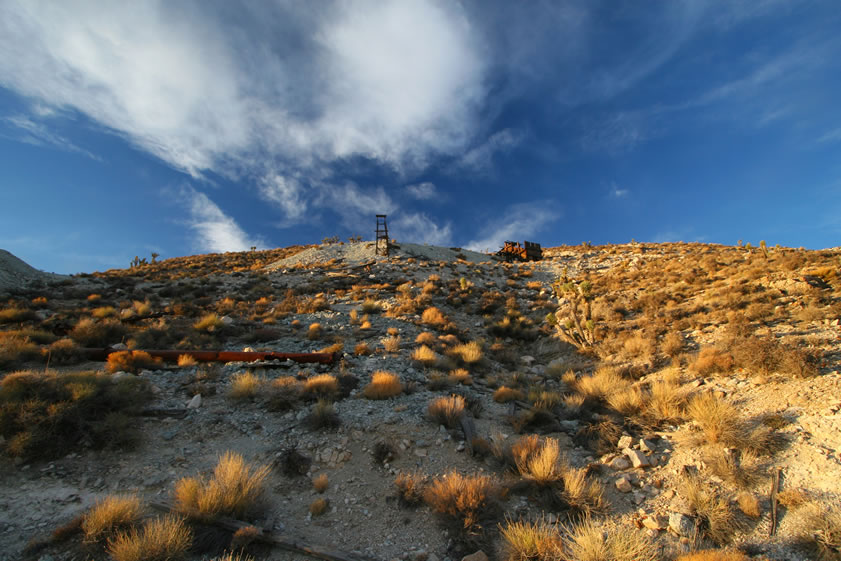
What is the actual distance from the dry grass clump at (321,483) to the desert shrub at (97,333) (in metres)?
9.73

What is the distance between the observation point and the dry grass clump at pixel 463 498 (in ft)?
17.2

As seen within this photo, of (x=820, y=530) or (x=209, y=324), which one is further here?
(x=209, y=324)

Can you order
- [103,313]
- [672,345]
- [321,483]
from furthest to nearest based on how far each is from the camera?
1. [103,313]
2. [672,345]
3. [321,483]

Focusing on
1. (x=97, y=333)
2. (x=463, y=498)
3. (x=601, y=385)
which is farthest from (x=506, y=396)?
(x=97, y=333)

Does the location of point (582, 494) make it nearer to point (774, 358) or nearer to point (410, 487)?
point (410, 487)

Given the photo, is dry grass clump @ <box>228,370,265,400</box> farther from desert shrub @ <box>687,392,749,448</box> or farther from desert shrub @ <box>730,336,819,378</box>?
desert shrub @ <box>730,336,819,378</box>

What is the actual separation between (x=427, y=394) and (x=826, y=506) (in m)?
7.14

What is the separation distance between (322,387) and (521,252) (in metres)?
35.5

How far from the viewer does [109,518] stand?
→ 4508 millimetres

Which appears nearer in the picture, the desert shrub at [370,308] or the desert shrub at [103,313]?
the desert shrub at [103,313]

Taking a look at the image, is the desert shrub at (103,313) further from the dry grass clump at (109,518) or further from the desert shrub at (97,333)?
the dry grass clump at (109,518)

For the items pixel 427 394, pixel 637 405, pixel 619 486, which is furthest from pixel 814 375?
pixel 427 394

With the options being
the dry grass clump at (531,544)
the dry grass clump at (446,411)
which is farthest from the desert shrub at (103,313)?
the dry grass clump at (531,544)

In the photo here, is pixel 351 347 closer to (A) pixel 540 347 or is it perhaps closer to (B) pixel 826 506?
(A) pixel 540 347
